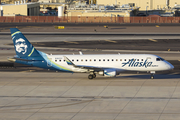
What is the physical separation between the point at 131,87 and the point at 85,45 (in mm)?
41275

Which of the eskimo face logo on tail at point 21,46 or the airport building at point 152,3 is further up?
the airport building at point 152,3

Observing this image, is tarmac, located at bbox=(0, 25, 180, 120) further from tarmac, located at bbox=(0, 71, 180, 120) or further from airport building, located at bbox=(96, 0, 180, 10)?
airport building, located at bbox=(96, 0, 180, 10)

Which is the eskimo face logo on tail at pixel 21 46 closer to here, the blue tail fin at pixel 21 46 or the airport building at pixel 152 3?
the blue tail fin at pixel 21 46

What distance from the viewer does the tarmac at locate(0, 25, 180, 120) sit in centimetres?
3092

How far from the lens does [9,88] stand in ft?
137

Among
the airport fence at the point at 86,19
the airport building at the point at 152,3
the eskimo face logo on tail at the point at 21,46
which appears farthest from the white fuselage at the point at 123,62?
the airport building at the point at 152,3

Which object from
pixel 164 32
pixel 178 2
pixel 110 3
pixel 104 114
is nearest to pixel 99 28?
pixel 164 32

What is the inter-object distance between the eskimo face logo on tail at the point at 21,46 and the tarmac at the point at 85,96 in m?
4.29

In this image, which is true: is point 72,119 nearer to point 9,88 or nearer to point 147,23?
point 9,88

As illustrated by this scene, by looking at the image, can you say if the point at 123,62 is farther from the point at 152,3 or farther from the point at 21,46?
the point at 152,3

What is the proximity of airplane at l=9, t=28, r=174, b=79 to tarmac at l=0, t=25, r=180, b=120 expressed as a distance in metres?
1.58

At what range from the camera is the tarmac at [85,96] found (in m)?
30.9

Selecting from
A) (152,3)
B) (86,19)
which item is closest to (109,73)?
(86,19)

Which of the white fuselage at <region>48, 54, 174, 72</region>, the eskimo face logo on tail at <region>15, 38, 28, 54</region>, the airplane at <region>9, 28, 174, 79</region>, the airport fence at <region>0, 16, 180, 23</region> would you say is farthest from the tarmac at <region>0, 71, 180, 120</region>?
the airport fence at <region>0, 16, 180, 23</region>
